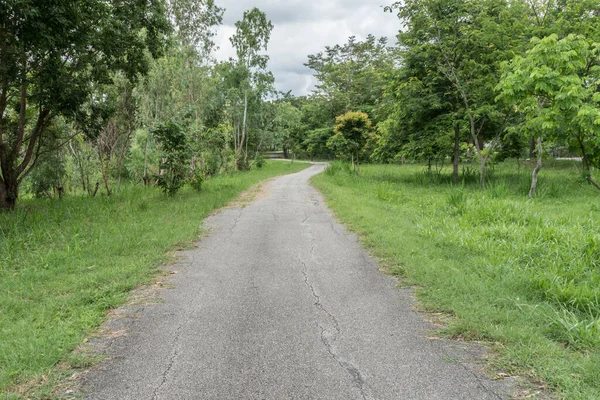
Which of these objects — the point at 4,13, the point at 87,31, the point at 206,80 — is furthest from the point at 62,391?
the point at 206,80

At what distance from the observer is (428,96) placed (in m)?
15.2

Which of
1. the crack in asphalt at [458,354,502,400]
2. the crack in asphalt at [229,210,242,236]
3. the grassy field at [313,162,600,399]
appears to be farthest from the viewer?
the crack in asphalt at [229,210,242,236]

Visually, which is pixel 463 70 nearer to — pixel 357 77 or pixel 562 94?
pixel 562 94

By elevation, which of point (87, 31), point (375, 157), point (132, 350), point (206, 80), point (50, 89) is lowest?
point (132, 350)

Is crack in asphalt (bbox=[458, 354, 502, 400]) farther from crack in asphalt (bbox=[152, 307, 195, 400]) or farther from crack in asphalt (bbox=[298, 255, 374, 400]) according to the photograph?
crack in asphalt (bbox=[152, 307, 195, 400])

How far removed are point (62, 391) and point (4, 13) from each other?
5919mm

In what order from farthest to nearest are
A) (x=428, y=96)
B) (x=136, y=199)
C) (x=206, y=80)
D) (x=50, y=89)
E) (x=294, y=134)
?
(x=294, y=134)
(x=206, y=80)
(x=428, y=96)
(x=136, y=199)
(x=50, y=89)

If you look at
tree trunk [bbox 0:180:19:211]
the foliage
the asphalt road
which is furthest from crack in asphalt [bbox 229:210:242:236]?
tree trunk [bbox 0:180:19:211]

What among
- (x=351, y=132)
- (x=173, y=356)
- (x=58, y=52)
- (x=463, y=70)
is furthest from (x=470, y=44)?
(x=173, y=356)

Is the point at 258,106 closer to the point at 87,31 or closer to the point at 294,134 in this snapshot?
the point at 87,31

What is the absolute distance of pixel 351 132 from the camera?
1981cm

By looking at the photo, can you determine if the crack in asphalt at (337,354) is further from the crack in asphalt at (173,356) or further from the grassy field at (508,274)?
the crack in asphalt at (173,356)

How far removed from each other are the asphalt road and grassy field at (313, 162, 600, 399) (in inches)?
12.8

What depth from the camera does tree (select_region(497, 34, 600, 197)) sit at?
12.7 ft
